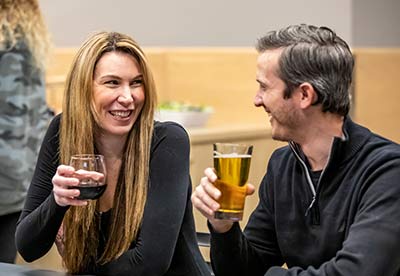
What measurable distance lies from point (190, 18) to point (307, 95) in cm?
293

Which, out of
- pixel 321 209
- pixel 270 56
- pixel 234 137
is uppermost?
pixel 270 56

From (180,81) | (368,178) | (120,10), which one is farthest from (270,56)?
(120,10)

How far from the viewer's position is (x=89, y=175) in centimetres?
188

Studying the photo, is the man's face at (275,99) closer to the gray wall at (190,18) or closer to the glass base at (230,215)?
the glass base at (230,215)

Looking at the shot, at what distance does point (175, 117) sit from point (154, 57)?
75 centimetres

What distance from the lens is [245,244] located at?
6.43 ft

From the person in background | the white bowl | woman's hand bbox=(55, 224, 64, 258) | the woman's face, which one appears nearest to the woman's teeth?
the woman's face

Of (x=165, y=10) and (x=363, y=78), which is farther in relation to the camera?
(x=165, y=10)

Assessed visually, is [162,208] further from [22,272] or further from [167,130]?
[22,272]

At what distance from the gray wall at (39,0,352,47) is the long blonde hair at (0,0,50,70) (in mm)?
1638

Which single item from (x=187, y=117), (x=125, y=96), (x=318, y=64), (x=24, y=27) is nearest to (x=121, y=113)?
(x=125, y=96)

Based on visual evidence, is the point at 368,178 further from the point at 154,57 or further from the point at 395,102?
the point at 154,57

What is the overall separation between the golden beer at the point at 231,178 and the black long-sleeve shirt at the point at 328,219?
17cm

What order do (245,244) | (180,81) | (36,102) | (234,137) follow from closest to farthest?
1. (245,244)
2. (36,102)
3. (234,137)
4. (180,81)
